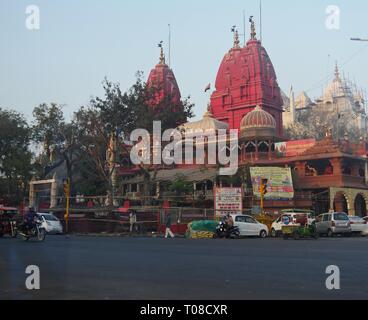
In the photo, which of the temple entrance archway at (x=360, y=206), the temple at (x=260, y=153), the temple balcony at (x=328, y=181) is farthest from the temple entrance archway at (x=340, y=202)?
the temple entrance archway at (x=360, y=206)

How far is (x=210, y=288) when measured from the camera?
24.9 feet

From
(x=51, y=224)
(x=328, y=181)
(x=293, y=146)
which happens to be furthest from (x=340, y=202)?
(x=51, y=224)

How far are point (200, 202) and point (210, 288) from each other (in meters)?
30.9

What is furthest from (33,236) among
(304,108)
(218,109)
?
(304,108)

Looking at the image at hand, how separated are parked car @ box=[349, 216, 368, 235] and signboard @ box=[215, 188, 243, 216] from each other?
23.4 ft

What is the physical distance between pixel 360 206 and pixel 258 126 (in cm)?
1210

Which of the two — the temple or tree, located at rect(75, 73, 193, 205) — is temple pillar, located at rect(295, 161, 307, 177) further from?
tree, located at rect(75, 73, 193, 205)

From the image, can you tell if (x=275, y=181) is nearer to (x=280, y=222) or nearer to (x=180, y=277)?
(x=280, y=222)

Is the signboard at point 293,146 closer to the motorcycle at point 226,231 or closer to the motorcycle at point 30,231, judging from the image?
the motorcycle at point 226,231

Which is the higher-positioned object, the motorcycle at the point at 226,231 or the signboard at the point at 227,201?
the signboard at the point at 227,201

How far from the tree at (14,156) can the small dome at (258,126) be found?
21.0 meters

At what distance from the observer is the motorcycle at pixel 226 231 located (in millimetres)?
26109

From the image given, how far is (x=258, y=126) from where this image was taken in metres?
47.2
